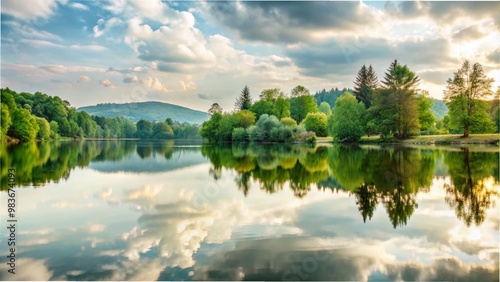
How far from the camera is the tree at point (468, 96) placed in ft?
195

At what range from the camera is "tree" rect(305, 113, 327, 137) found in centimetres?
9331

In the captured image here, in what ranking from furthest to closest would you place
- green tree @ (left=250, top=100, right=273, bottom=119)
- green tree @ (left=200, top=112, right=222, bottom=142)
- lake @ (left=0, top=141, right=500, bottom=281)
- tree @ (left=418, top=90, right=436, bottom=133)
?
green tree @ (left=200, top=112, right=222, bottom=142) < green tree @ (left=250, top=100, right=273, bottom=119) < tree @ (left=418, top=90, right=436, bottom=133) < lake @ (left=0, top=141, right=500, bottom=281)

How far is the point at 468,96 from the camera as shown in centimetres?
6091

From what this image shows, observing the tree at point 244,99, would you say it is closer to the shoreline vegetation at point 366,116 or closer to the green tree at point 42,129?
the shoreline vegetation at point 366,116

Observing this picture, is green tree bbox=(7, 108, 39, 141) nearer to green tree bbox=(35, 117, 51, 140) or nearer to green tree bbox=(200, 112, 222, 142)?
green tree bbox=(35, 117, 51, 140)

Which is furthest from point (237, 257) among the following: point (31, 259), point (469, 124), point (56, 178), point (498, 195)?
point (469, 124)

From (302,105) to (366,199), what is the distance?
10157 cm

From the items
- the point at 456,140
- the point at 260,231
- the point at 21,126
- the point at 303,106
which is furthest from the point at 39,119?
→ the point at 260,231

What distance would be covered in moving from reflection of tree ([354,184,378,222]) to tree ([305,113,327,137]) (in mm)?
76284

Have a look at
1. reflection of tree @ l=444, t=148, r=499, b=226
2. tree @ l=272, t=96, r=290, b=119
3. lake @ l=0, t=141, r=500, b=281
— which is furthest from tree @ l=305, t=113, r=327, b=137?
lake @ l=0, t=141, r=500, b=281

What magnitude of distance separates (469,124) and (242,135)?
55065 millimetres

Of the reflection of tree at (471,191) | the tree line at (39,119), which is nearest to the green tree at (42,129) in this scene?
the tree line at (39,119)

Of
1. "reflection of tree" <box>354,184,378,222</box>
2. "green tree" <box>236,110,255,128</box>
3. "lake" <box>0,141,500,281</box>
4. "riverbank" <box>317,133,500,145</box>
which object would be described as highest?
"green tree" <box>236,110,255,128</box>

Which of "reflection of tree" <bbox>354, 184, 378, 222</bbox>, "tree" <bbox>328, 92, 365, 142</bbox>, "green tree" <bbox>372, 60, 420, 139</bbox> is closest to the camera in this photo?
"reflection of tree" <bbox>354, 184, 378, 222</bbox>
